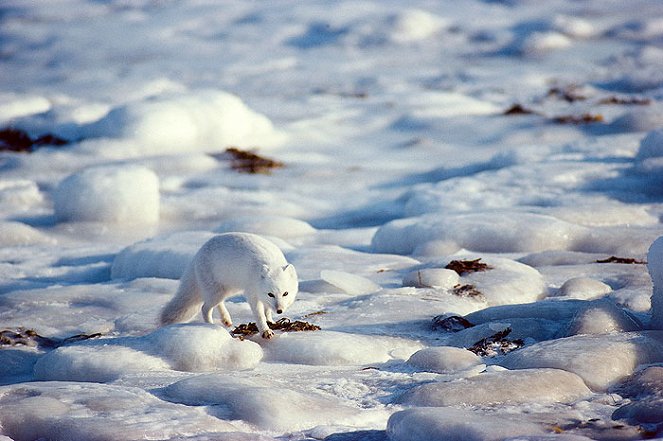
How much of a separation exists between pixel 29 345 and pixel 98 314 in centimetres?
86

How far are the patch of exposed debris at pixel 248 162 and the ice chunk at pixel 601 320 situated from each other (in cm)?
876

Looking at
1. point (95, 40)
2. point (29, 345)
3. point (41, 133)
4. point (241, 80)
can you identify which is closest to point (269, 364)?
point (29, 345)

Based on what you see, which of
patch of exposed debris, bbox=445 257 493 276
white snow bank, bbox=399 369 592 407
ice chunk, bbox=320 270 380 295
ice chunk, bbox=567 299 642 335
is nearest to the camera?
white snow bank, bbox=399 369 592 407

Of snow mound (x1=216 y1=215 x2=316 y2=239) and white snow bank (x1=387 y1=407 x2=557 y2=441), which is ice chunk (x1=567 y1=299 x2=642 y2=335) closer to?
white snow bank (x1=387 y1=407 x2=557 y2=441)

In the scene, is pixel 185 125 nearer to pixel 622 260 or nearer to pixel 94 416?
pixel 622 260

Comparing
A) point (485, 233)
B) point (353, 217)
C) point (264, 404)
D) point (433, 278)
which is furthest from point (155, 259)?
point (264, 404)

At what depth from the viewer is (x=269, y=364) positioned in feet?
18.3

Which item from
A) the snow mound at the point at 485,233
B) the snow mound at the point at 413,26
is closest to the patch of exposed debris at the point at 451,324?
the snow mound at the point at 485,233

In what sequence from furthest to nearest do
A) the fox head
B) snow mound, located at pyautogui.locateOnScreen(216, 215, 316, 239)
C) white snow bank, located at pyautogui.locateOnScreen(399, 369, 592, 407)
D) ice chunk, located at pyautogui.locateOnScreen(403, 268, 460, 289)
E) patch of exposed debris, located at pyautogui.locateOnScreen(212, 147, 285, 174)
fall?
1. patch of exposed debris, located at pyautogui.locateOnScreen(212, 147, 285, 174)
2. snow mound, located at pyautogui.locateOnScreen(216, 215, 316, 239)
3. ice chunk, located at pyautogui.locateOnScreen(403, 268, 460, 289)
4. the fox head
5. white snow bank, located at pyautogui.locateOnScreen(399, 369, 592, 407)

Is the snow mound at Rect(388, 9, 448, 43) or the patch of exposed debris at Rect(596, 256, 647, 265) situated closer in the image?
→ the patch of exposed debris at Rect(596, 256, 647, 265)

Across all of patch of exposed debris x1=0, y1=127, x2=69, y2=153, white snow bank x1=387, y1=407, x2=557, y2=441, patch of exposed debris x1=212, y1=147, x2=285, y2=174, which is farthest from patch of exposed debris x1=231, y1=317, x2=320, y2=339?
patch of exposed debris x1=0, y1=127, x2=69, y2=153

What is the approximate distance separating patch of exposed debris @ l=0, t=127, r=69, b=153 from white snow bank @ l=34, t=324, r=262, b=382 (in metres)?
10.5

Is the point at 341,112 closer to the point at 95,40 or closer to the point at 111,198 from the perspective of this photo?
the point at 111,198

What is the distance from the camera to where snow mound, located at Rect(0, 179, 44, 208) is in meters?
12.1
